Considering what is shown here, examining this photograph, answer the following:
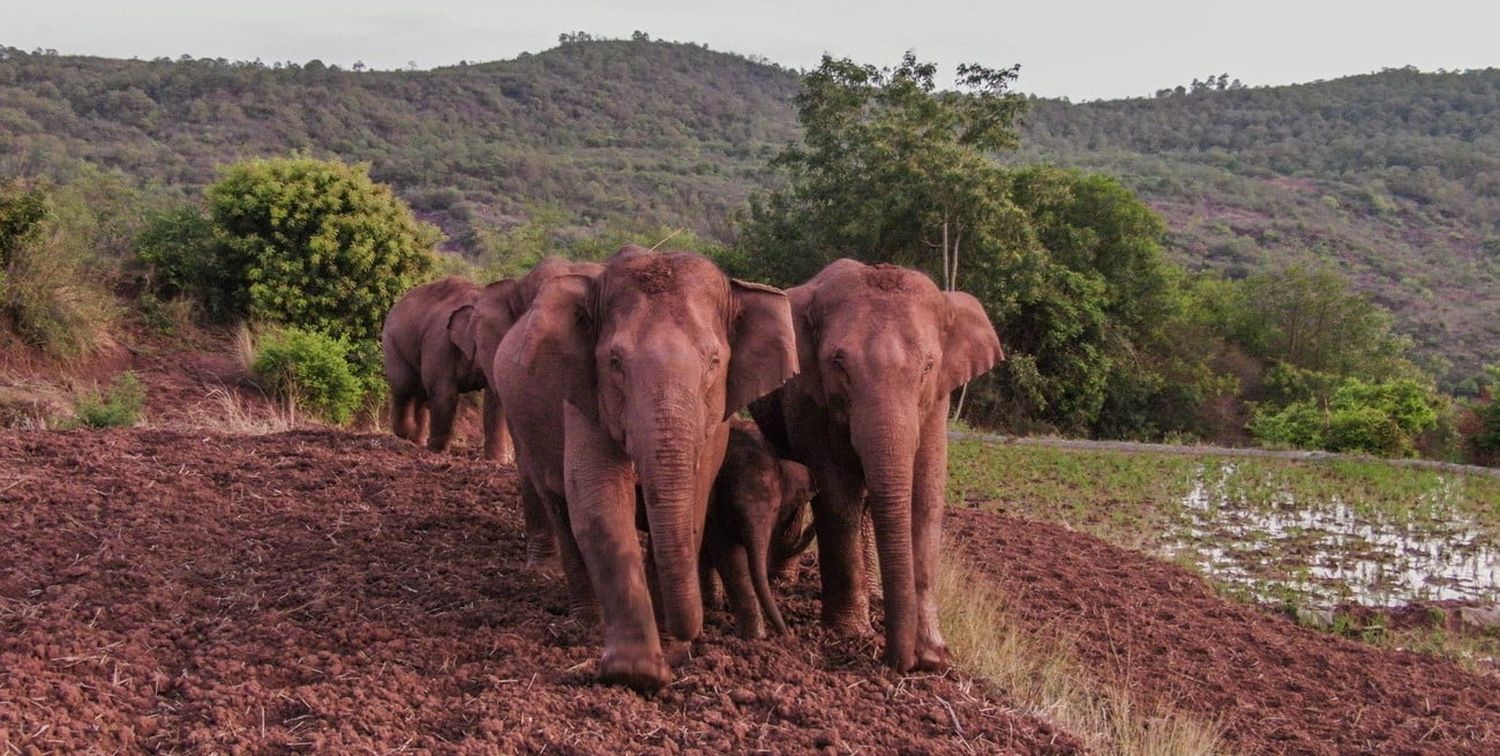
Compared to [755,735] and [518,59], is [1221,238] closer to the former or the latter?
[518,59]

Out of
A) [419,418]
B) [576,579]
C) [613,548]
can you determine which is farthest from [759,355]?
[419,418]

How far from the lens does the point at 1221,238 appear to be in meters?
68.1

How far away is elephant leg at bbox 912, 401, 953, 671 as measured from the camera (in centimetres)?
680

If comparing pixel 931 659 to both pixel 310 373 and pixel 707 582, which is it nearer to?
pixel 707 582

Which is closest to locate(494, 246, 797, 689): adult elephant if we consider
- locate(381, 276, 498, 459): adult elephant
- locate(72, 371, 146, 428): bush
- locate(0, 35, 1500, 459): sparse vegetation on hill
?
locate(381, 276, 498, 459): adult elephant

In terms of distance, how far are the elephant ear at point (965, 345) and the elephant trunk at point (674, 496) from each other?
2007 millimetres

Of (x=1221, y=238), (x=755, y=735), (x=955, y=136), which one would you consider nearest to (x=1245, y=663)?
(x=755, y=735)

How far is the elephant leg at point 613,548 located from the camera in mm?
5875

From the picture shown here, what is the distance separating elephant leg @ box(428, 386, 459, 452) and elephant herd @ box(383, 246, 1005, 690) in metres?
5.66

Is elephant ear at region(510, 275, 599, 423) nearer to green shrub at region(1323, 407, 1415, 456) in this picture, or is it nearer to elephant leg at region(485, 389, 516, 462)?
elephant leg at region(485, 389, 516, 462)

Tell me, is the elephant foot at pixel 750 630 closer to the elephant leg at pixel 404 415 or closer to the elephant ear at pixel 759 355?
the elephant ear at pixel 759 355

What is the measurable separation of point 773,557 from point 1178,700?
2.56 metres

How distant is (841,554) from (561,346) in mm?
2014

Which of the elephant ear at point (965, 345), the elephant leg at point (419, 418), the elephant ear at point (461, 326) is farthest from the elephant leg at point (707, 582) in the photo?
the elephant leg at point (419, 418)
